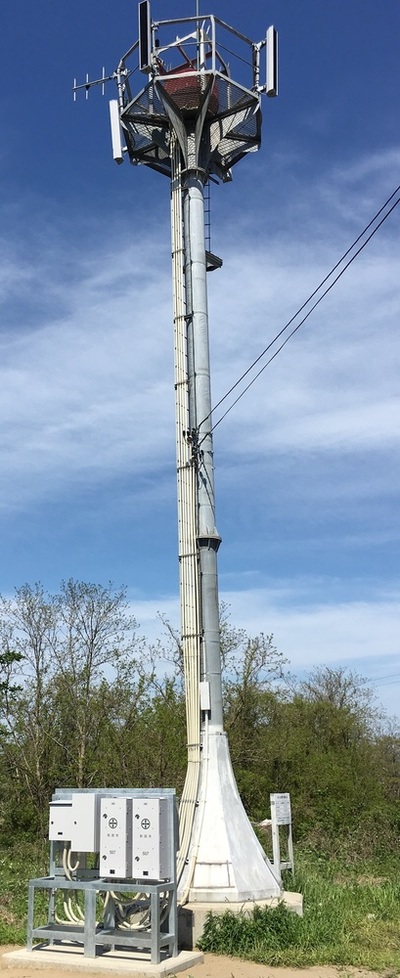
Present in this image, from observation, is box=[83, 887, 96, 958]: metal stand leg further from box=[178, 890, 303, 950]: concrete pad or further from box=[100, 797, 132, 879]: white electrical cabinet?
box=[178, 890, 303, 950]: concrete pad

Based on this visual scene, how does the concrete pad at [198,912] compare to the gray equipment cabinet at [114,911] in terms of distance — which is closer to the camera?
the gray equipment cabinet at [114,911]

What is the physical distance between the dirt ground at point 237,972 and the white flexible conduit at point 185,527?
6.14 feet

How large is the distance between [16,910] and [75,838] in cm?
293

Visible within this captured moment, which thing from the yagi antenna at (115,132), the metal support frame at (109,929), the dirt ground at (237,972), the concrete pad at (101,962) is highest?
the yagi antenna at (115,132)

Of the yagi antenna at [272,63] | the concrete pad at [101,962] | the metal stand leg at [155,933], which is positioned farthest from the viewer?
the yagi antenna at [272,63]

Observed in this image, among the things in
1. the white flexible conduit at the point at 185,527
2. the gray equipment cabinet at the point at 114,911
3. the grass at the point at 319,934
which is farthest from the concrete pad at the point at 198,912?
the white flexible conduit at the point at 185,527

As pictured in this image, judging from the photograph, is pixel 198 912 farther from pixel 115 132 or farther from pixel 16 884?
pixel 115 132

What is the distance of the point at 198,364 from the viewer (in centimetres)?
1319

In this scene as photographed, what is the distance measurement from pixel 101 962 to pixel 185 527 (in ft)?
19.2

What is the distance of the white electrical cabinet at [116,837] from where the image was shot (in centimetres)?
936

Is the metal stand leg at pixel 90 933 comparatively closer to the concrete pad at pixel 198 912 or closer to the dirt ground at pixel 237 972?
the dirt ground at pixel 237 972

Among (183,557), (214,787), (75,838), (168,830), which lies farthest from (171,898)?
(183,557)

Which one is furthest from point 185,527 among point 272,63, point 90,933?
point 272,63

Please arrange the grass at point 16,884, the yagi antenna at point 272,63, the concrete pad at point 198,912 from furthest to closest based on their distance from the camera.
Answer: the yagi antenna at point 272,63 → the grass at point 16,884 → the concrete pad at point 198,912
